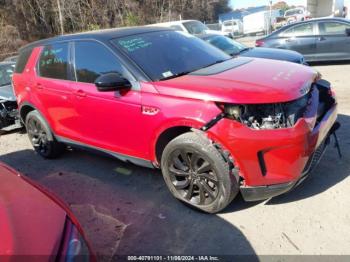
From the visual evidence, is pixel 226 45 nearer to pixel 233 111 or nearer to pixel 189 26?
pixel 189 26

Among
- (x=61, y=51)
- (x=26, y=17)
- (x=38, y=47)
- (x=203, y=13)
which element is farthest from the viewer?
(x=203, y=13)

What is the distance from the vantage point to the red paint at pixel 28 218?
1.93 metres

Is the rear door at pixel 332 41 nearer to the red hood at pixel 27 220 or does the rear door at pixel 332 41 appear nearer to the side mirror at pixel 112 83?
the side mirror at pixel 112 83

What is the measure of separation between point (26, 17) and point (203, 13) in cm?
2406

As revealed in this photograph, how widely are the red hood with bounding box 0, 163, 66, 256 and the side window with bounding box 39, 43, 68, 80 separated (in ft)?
8.26

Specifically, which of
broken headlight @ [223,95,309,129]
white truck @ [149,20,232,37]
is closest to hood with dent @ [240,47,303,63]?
broken headlight @ [223,95,309,129]

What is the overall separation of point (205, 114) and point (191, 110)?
151 mm

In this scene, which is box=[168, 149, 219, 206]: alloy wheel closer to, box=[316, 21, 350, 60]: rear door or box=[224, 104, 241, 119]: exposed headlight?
box=[224, 104, 241, 119]: exposed headlight

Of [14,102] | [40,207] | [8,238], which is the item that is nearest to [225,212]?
[40,207]

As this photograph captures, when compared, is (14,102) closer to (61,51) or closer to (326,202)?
(61,51)

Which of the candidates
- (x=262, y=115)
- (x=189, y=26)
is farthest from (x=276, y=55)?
(x=189, y=26)

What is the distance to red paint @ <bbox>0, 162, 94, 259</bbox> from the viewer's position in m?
1.93

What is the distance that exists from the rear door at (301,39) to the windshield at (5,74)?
7742 mm

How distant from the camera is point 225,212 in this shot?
12.1 feet
